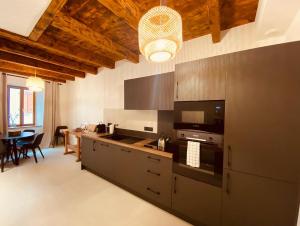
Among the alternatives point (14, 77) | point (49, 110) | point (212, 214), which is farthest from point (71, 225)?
point (14, 77)

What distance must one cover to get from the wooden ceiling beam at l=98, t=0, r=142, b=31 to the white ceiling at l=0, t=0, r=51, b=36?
2.23 ft

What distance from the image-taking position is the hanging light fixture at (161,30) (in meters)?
1.07

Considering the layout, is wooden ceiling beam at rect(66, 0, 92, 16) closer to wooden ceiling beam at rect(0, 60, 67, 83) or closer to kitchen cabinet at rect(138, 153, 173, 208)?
kitchen cabinet at rect(138, 153, 173, 208)

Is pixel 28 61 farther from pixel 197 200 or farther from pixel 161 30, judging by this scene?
pixel 197 200

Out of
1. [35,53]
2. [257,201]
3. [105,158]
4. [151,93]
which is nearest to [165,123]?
[151,93]

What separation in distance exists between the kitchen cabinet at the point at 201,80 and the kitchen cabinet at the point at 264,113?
0.09 m

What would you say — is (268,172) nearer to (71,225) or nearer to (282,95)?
(282,95)

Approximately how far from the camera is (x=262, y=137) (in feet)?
4.48

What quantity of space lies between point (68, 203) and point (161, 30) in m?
2.71

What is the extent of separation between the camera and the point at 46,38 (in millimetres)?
2453

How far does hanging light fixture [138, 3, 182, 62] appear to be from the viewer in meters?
1.07

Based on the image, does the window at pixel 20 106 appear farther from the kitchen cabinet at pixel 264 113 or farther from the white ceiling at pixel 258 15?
the kitchen cabinet at pixel 264 113

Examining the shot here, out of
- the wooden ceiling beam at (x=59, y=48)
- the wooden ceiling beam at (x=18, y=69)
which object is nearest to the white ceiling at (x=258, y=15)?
the wooden ceiling beam at (x=59, y=48)

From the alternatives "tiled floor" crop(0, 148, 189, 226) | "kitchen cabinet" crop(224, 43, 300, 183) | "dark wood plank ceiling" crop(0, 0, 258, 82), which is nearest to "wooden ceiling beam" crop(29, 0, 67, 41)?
"dark wood plank ceiling" crop(0, 0, 258, 82)
